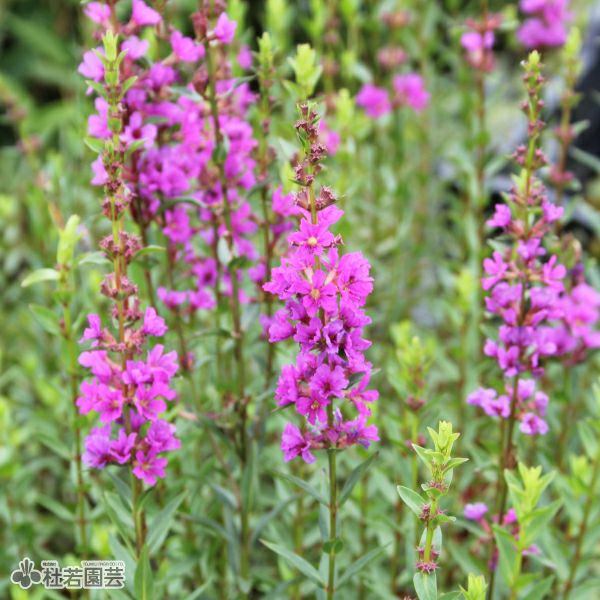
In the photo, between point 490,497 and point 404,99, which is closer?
point 490,497

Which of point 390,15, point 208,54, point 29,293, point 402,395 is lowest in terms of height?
point 402,395

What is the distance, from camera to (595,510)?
2.66m

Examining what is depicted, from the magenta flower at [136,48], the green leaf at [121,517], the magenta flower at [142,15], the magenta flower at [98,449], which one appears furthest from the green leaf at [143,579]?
the magenta flower at [142,15]

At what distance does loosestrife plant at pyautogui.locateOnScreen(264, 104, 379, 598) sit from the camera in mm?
1792

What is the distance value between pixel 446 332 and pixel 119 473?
234cm

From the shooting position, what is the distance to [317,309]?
5.93ft

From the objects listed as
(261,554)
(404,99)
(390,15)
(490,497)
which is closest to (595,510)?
(490,497)

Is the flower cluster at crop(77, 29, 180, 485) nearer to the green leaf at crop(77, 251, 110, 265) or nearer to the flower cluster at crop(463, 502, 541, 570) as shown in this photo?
the green leaf at crop(77, 251, 110, 265)

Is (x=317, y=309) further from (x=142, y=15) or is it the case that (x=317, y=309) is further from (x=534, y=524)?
(x=142, y=15)

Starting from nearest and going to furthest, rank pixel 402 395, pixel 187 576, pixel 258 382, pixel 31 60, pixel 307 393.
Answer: pixel 307 393
pixel 402 395
pixel 258 382
pixel 187 576
pixel 31 60

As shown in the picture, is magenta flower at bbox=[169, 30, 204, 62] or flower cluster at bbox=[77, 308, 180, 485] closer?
flower cluster at bbox=[77, 308, 180, 485]

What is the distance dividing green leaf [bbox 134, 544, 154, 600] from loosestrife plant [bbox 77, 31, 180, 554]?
0.62 feet

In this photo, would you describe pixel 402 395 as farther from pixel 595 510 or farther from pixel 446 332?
pixel 446 332

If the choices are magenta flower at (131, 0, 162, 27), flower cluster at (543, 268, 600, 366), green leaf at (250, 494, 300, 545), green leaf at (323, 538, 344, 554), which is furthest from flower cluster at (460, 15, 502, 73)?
green leaf at (323, 538, 344, 554)
